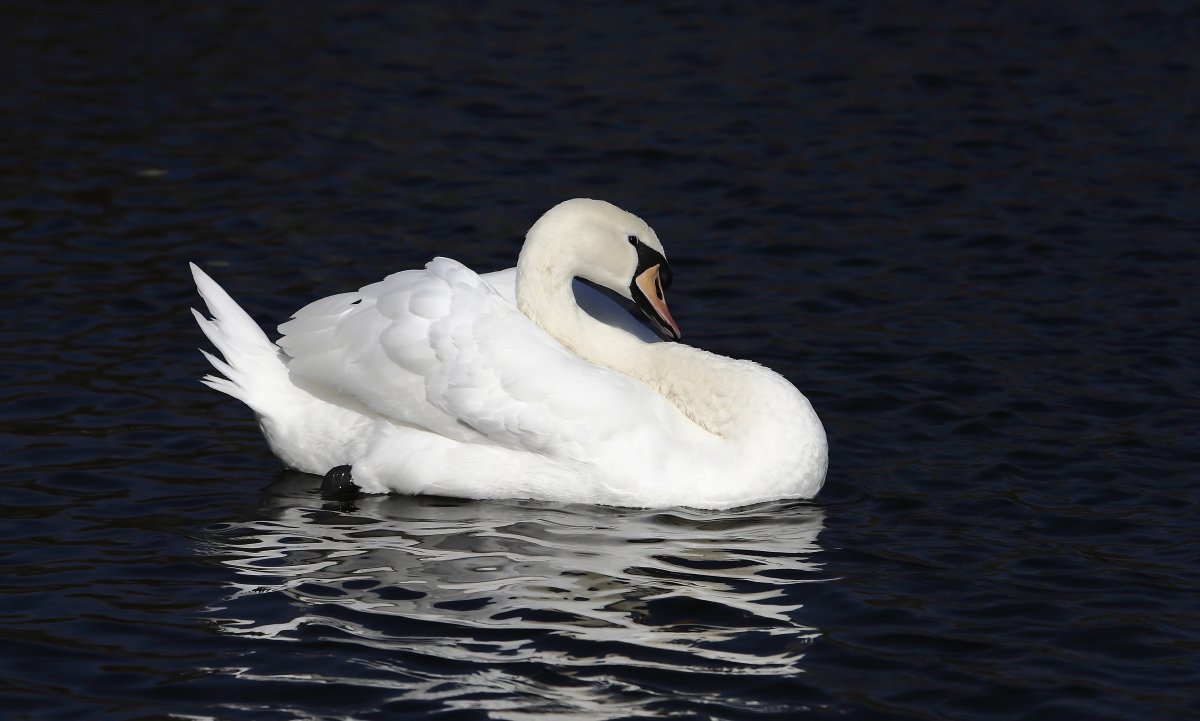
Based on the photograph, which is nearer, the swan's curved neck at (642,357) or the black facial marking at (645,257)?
the swan's curved neck at (642,357)

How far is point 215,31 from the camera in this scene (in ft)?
59.7

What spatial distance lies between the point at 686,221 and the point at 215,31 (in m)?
6.84

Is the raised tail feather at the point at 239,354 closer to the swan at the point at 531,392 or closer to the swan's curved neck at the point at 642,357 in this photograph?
the swan at the point at 531,392

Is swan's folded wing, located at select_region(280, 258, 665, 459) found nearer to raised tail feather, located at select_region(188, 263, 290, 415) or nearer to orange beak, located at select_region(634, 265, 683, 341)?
raised tail feather, located at select_region(188, 263, 290, 415)

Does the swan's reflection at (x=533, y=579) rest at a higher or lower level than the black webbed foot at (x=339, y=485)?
lower

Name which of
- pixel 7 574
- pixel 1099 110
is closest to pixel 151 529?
pixel 7 574

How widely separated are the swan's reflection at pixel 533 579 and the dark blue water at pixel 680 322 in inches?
1.0

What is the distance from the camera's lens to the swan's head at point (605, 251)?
900cm

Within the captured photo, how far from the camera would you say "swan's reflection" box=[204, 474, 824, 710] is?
7148 mm

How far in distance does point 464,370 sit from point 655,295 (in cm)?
112

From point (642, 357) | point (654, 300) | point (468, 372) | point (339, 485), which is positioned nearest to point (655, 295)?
point (654, 300)

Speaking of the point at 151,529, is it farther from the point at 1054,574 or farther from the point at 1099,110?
the point at 1099,110

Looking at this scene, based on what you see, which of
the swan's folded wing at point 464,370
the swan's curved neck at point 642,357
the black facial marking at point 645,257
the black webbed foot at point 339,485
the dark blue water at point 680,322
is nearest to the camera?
the dark blue water at point 680,322

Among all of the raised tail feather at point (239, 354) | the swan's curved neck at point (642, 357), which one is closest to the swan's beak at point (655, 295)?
the swan's curved neck at point (642, 357)
